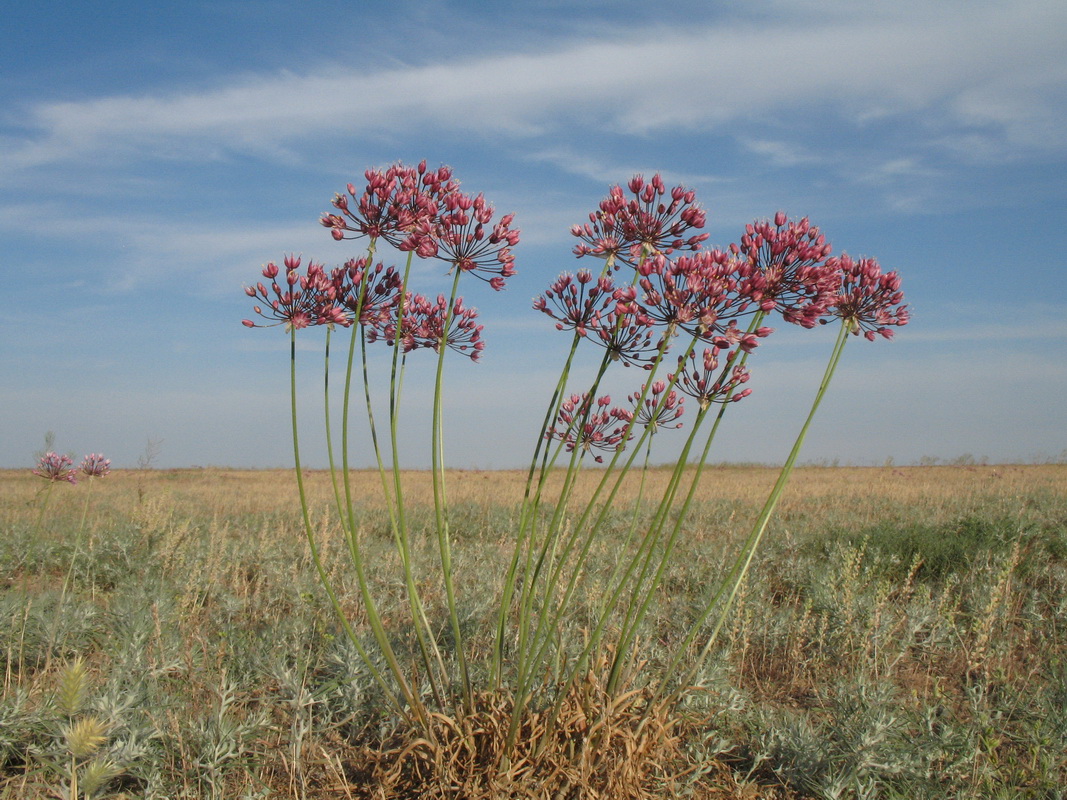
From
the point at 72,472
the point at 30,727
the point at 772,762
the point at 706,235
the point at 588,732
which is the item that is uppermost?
Result: the point at 706,235

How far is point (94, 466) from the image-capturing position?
6.33 m

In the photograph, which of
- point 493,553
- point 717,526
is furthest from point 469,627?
point 717,526

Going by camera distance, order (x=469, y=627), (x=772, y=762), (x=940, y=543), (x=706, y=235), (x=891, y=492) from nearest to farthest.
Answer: (x=706, y=235) < (x=772, y=762) < (x=469, y=627) < (x=940, y=543) < (x=891, y=492)

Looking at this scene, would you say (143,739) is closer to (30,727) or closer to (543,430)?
(30,727)

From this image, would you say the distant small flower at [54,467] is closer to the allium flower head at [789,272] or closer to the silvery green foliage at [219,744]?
A: the silvery green foliage at [219,744]

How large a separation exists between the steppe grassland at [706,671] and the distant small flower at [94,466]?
0.88 m

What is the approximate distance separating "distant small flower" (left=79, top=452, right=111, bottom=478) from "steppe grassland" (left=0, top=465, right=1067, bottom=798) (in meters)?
0.88

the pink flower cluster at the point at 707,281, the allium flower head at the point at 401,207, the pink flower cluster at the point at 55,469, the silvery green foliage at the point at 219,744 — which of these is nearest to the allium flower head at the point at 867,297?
the pink flower cluster at the point at 707,281

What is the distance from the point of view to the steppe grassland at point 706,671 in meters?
3.65

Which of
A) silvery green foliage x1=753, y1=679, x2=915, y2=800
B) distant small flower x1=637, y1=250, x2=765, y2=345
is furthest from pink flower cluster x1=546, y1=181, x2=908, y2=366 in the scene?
silvery green foliage x1=753, y1=679, x2=915, y2=800

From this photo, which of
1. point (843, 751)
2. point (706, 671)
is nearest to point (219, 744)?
point (706, 671)

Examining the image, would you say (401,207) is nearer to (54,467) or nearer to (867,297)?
(867,297)

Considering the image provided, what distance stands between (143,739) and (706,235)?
3610 millimetres

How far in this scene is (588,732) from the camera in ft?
9.85
